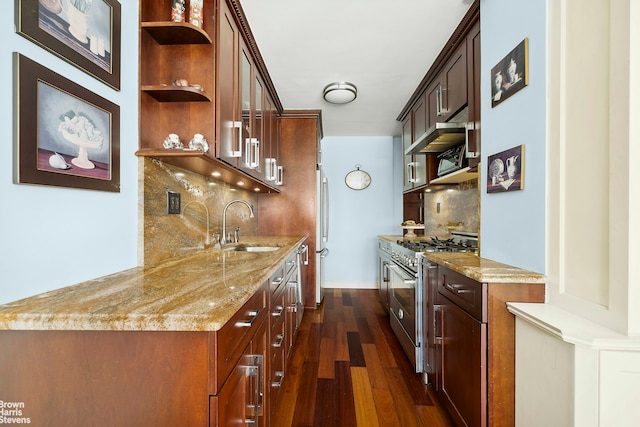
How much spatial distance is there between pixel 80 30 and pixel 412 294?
229 centimetres

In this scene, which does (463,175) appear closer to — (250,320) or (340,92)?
(340,92)

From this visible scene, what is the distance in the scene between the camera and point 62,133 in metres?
1.00

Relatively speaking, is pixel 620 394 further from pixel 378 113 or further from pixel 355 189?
pixel 355 189

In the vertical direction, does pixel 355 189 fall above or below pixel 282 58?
below

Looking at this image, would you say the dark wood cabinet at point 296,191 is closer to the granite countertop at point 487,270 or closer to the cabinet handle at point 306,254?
the cabinet handle at point 306,254

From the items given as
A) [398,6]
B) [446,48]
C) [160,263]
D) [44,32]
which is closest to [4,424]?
[160,263]

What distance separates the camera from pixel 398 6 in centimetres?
180

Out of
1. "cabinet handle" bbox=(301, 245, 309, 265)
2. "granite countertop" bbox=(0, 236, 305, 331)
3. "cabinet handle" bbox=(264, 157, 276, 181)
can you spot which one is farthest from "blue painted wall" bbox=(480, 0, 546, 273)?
"cabinet handle" bbox=(301, 245, 309, 265)

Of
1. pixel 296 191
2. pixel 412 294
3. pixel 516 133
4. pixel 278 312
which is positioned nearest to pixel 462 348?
pixel 412 294

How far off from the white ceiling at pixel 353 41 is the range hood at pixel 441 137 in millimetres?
657

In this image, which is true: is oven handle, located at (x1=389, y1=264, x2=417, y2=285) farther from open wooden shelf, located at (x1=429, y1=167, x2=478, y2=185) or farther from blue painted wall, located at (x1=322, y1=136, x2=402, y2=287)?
blue painted wall, located at (x1=322, y1=136, x2=402, y2=287)

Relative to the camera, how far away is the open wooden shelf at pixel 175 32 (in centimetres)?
138

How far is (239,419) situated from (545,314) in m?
1.17

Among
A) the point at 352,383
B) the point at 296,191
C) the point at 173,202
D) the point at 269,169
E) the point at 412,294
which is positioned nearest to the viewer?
the point at 173,202
